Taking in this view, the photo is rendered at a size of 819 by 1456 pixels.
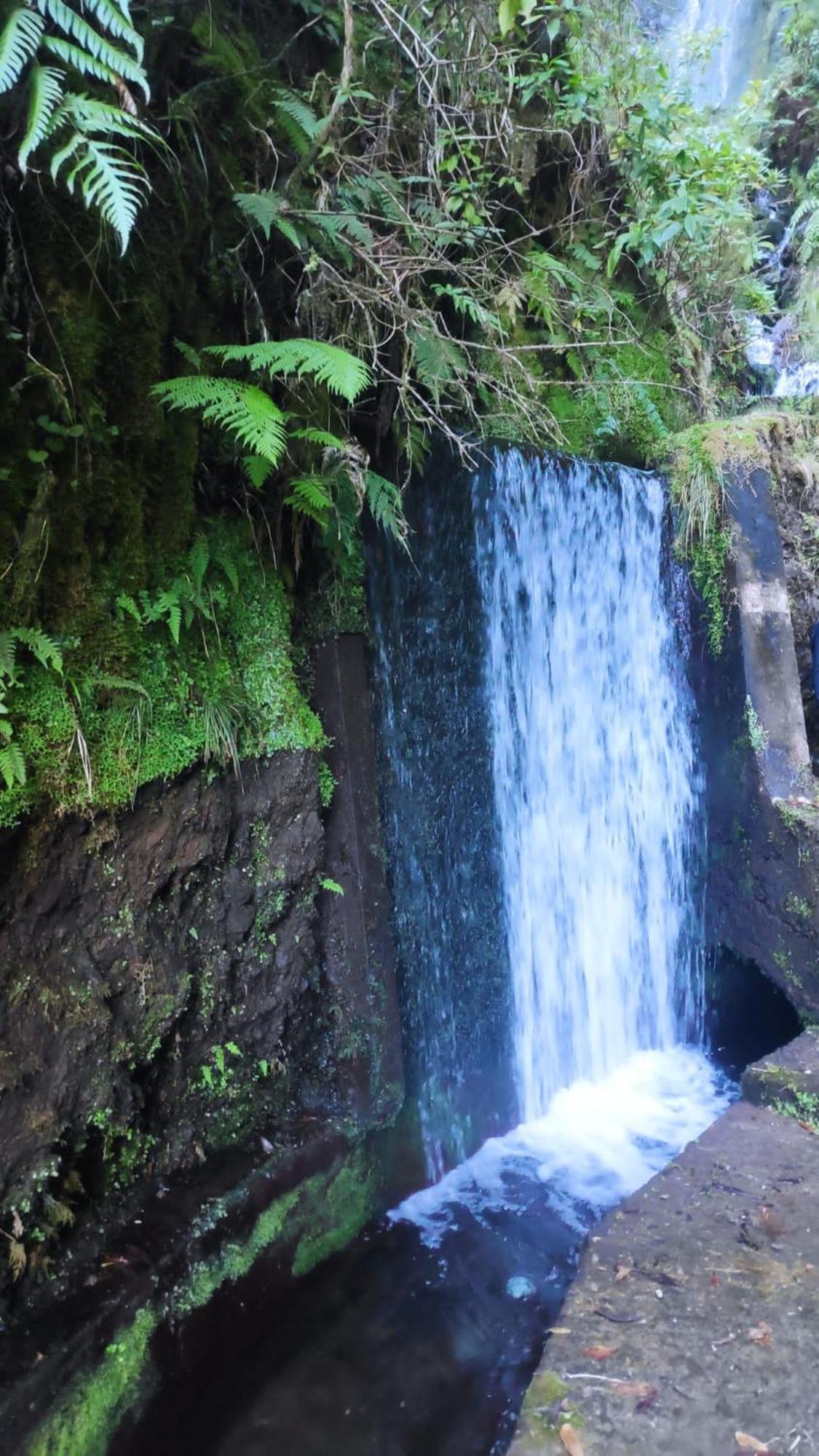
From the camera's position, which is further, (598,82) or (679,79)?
(679,79)

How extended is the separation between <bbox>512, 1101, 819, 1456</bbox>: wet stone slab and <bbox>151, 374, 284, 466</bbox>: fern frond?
324cm

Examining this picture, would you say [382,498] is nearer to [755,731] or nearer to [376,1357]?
[755,731]

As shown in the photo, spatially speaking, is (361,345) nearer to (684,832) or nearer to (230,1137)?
(230,1137)

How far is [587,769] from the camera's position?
20.2 feet

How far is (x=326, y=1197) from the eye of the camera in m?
4.16

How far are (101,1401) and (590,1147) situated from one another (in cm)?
322

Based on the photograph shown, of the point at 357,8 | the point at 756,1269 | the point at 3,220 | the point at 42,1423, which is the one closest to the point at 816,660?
the point at 756,1269

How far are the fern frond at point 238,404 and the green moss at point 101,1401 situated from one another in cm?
338

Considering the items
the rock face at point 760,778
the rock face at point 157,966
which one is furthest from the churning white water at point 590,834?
the rock face at point 157,966

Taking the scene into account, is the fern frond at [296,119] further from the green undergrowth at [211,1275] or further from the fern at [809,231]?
the fern at [809,231]

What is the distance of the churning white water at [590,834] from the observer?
17.5ft

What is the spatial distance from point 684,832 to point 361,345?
4.59m

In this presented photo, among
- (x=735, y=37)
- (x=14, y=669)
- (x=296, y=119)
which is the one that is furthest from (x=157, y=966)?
(x=735, y=37)

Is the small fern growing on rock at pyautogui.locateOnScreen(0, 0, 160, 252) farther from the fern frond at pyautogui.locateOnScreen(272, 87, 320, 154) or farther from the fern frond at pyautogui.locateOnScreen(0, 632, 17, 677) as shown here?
the fern frond at pyautogui.locateOnScreen(0, 632, 17, 677)
